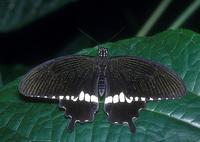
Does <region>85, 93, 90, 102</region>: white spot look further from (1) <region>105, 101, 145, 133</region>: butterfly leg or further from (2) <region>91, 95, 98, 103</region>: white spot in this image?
Answer: (1) <region>105, 101, 145, 133</region>: butterfly leg

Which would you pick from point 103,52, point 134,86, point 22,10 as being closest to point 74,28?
point 22,10

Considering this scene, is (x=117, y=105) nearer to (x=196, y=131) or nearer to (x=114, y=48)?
(x=114, y=48)

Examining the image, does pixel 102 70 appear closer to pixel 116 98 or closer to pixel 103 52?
pixel 103 52

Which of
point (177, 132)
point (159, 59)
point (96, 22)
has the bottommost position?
point (177, 132)

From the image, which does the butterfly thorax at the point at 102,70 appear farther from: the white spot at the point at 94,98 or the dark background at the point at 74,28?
the dark background at the point at 74,28

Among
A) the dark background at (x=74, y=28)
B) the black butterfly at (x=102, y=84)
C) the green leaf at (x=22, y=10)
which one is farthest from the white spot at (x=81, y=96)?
the dark background at (x=74, y=28)

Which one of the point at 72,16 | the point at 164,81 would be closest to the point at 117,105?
the point at 164,81
